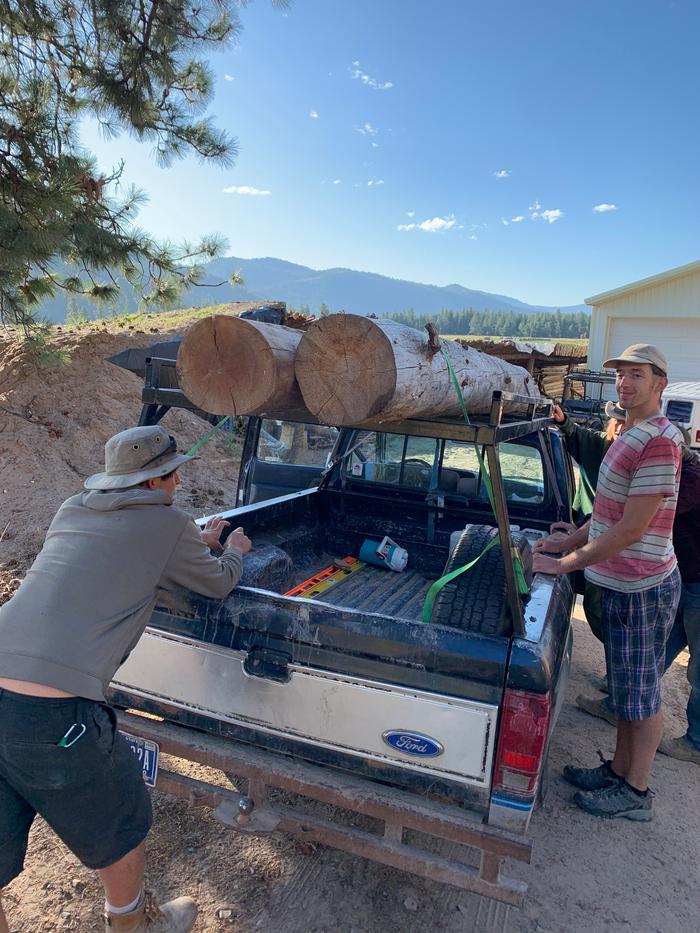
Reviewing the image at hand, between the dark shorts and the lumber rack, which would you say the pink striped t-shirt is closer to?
the lumber rack

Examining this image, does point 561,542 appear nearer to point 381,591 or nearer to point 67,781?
point 381,591

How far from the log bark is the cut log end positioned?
10 cm

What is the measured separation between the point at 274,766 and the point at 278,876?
0.70 meters

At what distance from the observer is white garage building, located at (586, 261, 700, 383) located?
62.5 ft

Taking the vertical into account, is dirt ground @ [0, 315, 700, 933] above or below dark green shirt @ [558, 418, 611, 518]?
below

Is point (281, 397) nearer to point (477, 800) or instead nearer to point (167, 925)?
point (477, 800)

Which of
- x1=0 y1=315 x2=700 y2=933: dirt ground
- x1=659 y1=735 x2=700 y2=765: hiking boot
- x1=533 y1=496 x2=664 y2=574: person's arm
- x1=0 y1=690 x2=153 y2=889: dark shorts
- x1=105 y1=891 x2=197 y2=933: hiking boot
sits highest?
x1=533 y1=496 x2=664 y2=574: person's arm

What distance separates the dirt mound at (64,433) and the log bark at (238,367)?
419cm

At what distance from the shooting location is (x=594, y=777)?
10.9 feet

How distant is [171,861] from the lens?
2.73 m

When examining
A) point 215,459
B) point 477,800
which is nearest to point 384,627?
point 477,800

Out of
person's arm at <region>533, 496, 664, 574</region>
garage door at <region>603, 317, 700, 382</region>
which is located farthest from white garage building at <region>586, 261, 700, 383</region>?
person's arm at <region>533, 496, 664, 574</region>

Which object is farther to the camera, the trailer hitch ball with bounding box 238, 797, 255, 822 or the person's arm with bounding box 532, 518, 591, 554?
the person's arm with bounding box 532, 518, 591, 554

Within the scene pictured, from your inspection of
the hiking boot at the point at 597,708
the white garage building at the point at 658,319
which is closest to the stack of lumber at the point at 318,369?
the hiking boot at the point at 597,708
